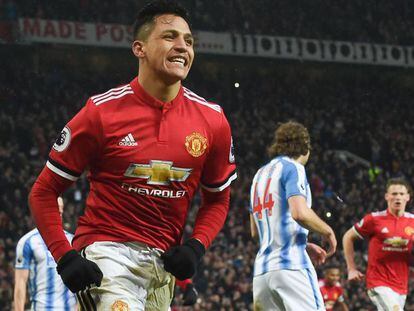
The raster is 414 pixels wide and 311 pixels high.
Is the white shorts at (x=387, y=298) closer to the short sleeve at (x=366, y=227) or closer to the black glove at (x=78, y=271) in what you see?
the short sleeve at (x=366, y=227)

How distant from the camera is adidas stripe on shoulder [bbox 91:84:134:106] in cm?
388

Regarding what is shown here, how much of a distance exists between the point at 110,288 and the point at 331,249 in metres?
2.57

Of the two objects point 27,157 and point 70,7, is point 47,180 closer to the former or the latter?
point 27,157

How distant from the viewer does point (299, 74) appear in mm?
36969

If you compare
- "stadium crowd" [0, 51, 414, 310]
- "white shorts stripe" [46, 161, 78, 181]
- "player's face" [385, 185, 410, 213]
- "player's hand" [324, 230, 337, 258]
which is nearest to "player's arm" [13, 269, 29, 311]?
"player's hand" [324, 230, 337, 258]

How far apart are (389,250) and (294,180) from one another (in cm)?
365

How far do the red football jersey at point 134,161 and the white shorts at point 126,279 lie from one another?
0.05 metres

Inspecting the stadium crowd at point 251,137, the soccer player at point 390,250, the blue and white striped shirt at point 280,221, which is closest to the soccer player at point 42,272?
the blue and white striped shirt at point 280,221

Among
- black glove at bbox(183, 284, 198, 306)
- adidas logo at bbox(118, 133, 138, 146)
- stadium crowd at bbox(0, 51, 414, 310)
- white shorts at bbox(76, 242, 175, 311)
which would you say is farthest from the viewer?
stadium crowd at bbox(0, 51, 414, 310)

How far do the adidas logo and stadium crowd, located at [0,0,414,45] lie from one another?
26.5m

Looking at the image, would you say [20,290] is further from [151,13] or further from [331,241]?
[151,13]

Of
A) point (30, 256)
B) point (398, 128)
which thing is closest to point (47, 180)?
point (30, 256)

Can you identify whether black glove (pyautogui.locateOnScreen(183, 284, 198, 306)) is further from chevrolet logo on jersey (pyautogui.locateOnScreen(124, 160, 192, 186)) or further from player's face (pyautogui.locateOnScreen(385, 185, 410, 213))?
chevrolet logo on jersey (pyautogui.locateOnScreen(124, 160, 192, 186))

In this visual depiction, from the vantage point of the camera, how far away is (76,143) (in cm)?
378
